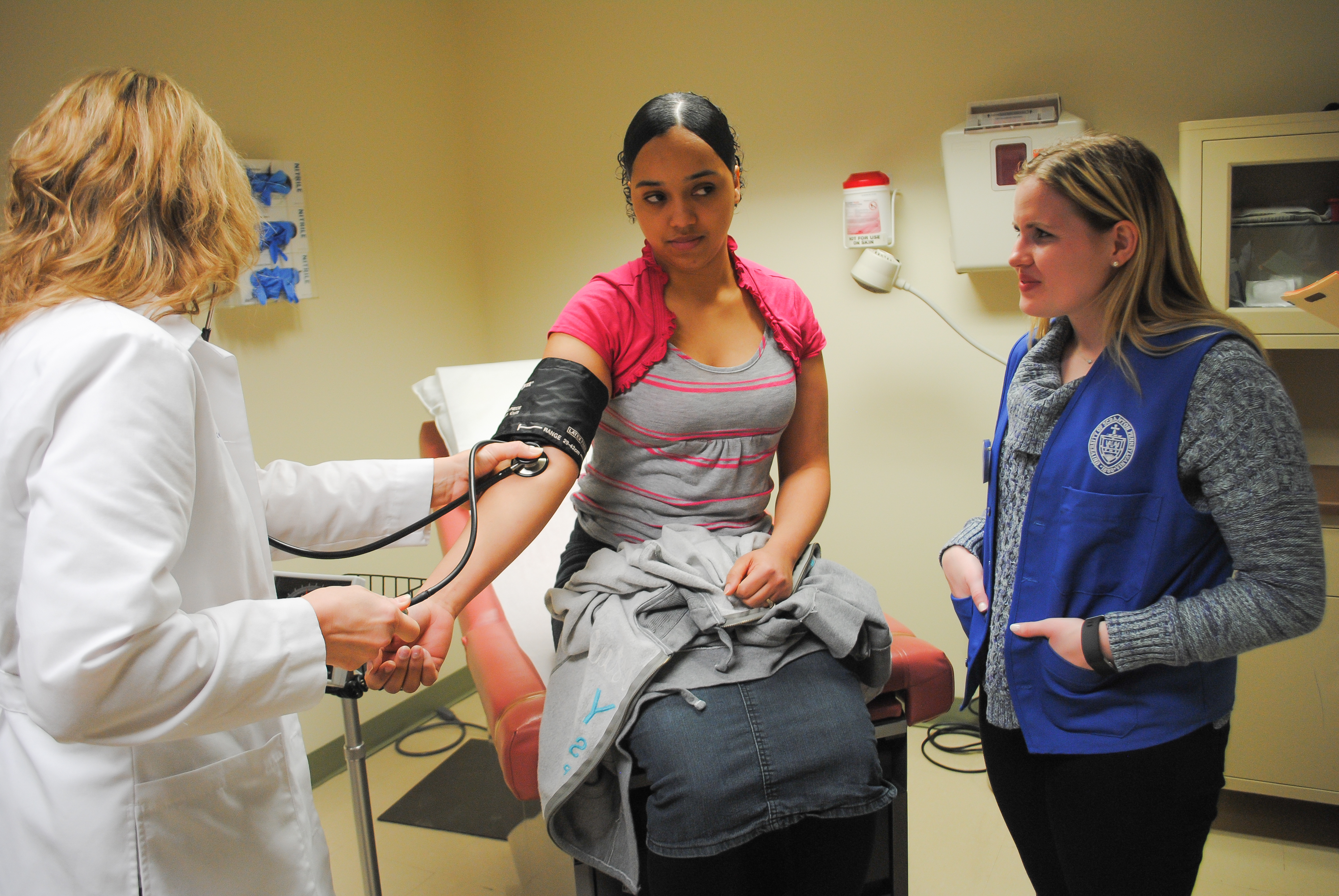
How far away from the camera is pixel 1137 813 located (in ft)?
3.69

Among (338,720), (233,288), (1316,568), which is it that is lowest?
(338,720)

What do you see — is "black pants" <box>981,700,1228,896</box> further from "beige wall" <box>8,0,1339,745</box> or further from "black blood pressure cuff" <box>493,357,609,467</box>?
"beige wall" <box>8,0,1339,745</box>

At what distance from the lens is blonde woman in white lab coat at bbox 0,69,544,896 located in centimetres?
73

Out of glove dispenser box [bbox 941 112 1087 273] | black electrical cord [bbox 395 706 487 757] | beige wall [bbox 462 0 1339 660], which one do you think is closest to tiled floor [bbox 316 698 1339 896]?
black electrical cord [bbox 395 706 487 757]

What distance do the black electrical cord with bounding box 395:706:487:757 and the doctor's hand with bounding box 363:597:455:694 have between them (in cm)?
159

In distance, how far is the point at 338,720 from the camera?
2.48m

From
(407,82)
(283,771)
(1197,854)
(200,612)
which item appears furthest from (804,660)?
(407,82)

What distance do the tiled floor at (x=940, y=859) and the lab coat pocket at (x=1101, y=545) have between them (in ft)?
3.60

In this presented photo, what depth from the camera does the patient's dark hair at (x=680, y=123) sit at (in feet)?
4.41

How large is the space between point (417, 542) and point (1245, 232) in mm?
1831

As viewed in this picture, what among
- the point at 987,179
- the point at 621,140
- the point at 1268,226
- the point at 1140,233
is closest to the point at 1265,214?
the point at 1268,226

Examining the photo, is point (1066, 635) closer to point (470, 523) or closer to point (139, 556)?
point (470, 523)

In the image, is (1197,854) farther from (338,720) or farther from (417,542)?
(338,720)

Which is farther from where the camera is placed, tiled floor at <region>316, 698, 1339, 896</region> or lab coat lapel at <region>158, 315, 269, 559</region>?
tiled floor at <region>316, 698, 1339, 896</region>
